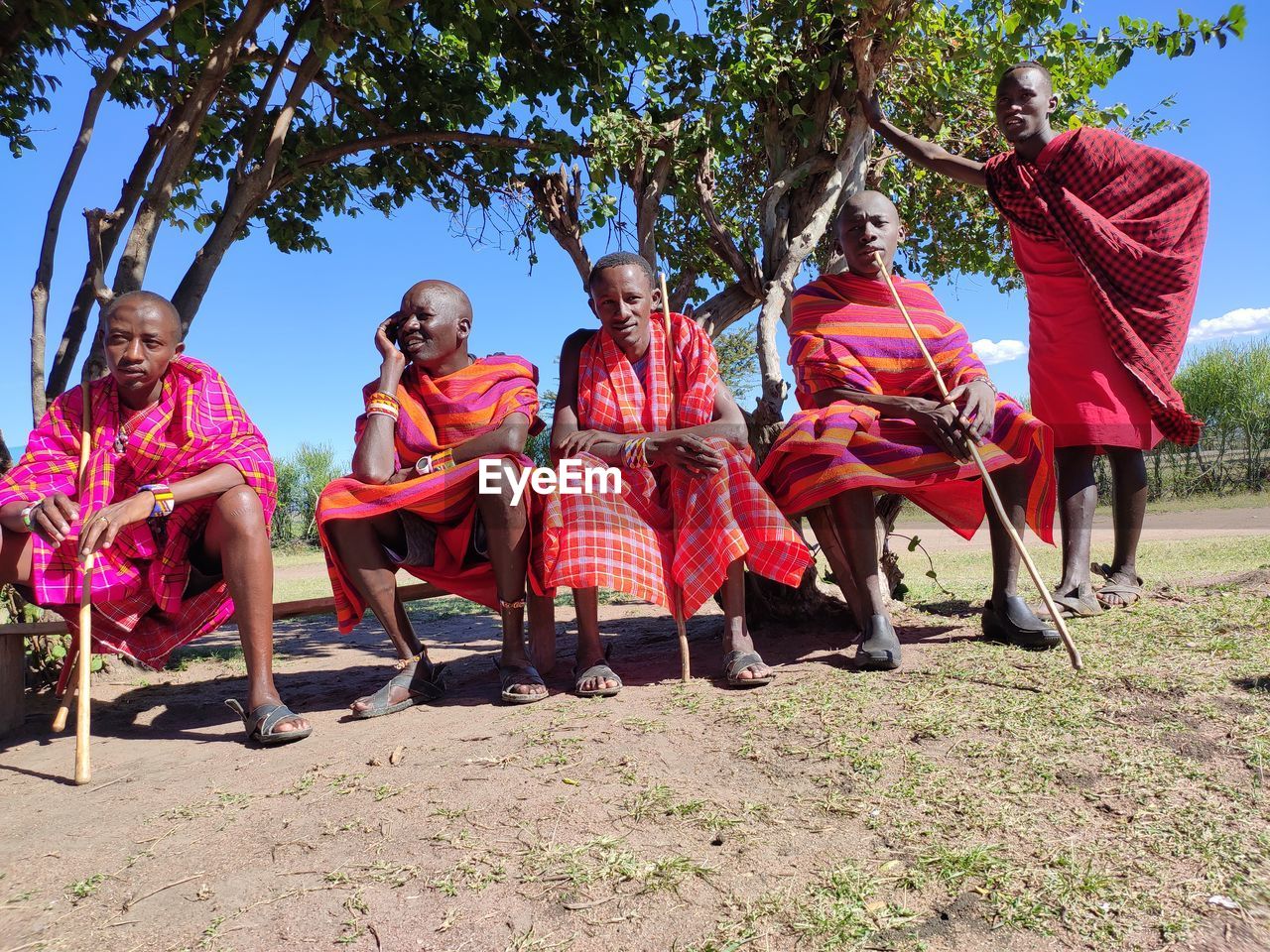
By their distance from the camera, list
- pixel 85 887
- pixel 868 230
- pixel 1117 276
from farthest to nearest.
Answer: pixel 1117 276 < pixel 868 230 < pixel 85 887

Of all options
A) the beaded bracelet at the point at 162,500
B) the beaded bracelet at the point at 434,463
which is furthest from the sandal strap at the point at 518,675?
A: the beaded bracelet at the point at 162,500

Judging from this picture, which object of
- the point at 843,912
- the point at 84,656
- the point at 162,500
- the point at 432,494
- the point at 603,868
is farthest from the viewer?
the point at 432,494

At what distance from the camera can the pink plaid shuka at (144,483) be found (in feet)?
10.7

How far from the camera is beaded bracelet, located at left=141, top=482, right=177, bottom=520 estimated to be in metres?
3.08

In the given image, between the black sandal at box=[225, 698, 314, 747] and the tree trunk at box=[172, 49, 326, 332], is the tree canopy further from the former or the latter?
the black sandal at box=[225, 698, 314, 747]

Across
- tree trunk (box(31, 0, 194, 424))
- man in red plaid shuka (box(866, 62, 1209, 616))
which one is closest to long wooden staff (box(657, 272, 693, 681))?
man in red plaid shuka (box(866, 62, 1209, 616))

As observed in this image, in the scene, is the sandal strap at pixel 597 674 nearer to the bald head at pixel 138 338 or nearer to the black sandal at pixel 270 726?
the black sandal at pixel 270 726

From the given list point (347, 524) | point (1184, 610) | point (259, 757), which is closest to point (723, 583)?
point (347, 524)

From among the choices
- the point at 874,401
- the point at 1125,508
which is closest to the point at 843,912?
the point at 874,401

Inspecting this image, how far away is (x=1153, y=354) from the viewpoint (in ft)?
13.1

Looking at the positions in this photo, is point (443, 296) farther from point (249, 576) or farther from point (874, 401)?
point (874, 401)

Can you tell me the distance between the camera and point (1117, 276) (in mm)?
3963

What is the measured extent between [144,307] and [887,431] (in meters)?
3.06

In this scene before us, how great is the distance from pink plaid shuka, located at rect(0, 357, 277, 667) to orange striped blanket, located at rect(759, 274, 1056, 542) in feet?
7.25
